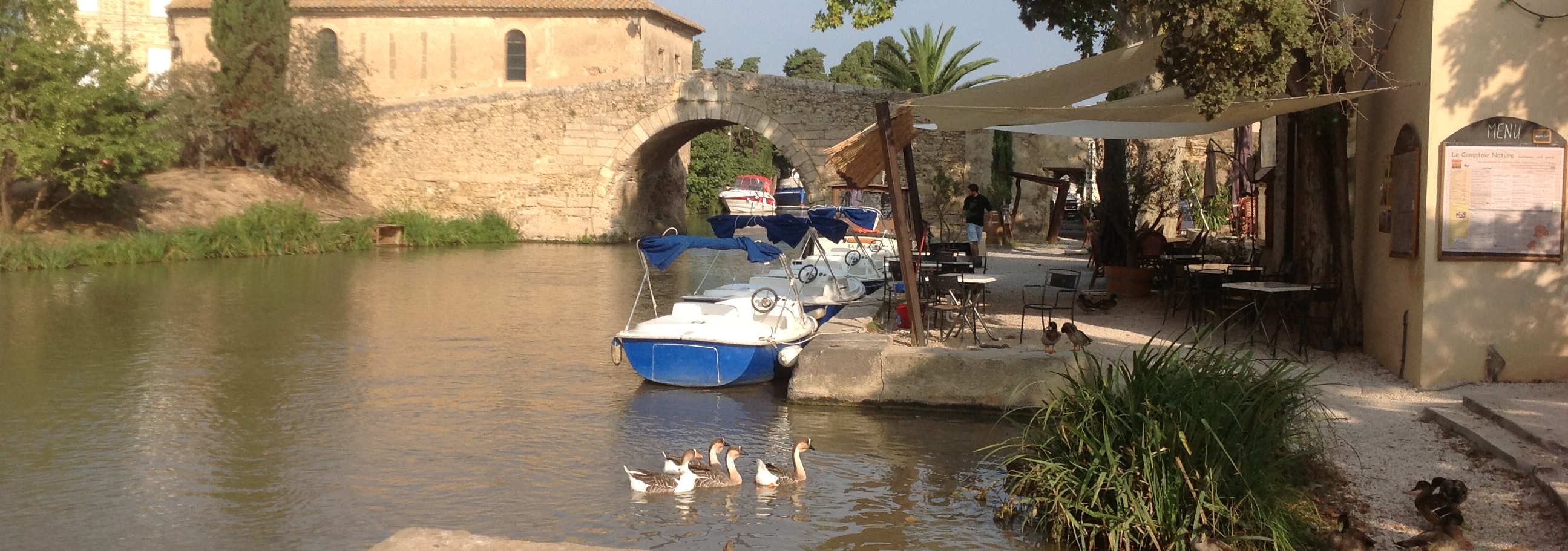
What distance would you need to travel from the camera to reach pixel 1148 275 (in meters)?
12.5

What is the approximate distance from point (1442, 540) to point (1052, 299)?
8.04 metres

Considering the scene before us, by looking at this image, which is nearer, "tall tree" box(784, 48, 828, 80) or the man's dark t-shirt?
the man's dark t-shirt

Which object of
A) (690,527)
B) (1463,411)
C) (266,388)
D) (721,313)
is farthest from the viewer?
(721,313)

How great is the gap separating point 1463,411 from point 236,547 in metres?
6.40

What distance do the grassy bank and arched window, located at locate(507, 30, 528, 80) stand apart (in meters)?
6.35

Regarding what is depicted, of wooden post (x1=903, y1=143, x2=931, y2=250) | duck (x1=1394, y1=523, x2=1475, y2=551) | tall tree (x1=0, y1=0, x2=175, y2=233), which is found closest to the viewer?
duck (x1=1394, y1=523, x2=1475, y2=551)

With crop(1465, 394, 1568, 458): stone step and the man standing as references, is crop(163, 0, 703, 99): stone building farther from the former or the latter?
crop(1465, 394, 1568, 458): stone step

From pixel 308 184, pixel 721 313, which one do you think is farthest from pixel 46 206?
pixel 721 313

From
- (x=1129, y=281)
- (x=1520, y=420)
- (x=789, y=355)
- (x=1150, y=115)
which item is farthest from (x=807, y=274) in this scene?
(x=1520, y=420)

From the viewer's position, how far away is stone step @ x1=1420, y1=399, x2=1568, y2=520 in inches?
207

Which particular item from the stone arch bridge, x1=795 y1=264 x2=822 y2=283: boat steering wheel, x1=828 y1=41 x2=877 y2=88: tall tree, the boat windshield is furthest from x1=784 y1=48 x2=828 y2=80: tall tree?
x1=795 y1=264 x2=822 y2=283: boat steering wheel

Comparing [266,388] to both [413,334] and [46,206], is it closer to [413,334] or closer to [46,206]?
[413,334]

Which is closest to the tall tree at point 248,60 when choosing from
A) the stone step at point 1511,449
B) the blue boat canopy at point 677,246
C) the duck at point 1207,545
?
the blue boat canopy at point 677,246

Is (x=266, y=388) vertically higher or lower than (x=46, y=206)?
lower
